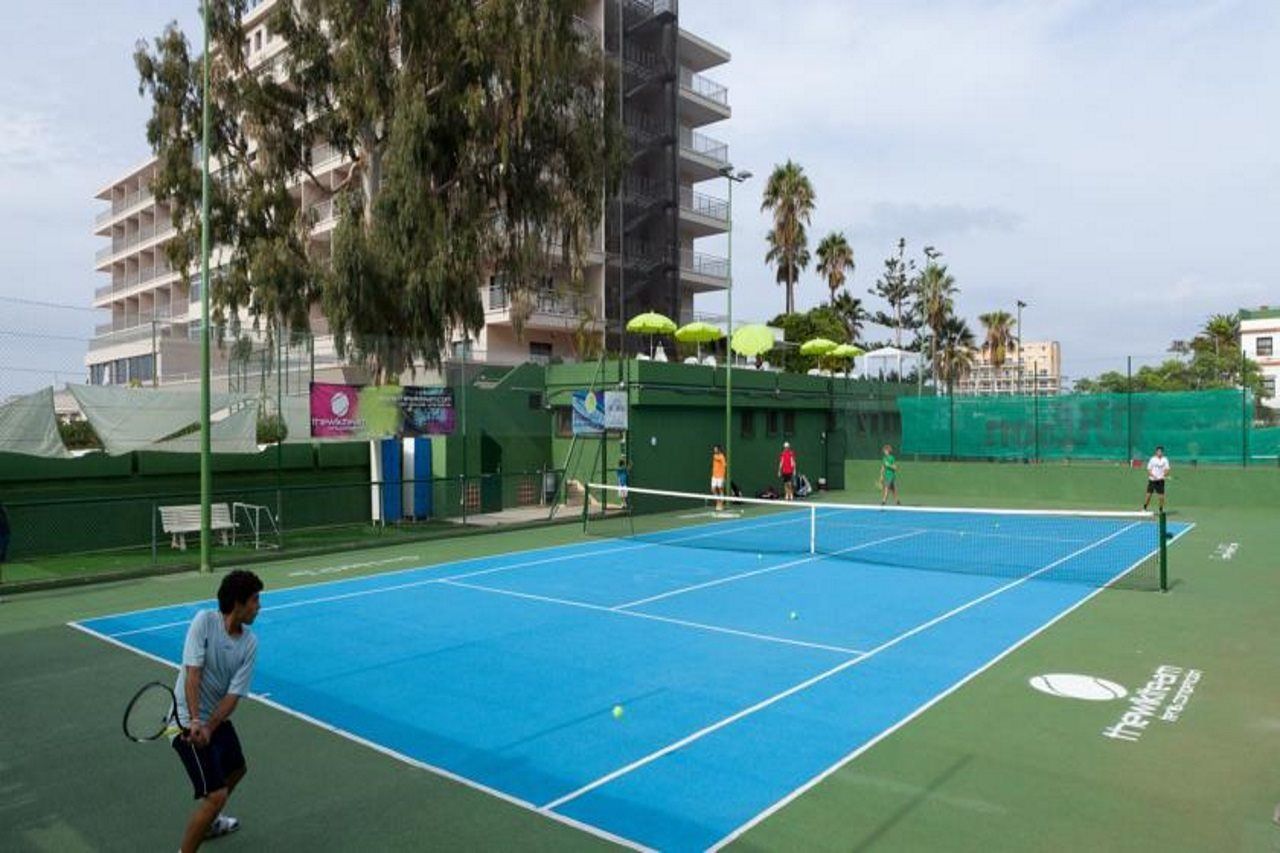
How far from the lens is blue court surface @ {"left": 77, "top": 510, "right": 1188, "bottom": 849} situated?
6.39 metres

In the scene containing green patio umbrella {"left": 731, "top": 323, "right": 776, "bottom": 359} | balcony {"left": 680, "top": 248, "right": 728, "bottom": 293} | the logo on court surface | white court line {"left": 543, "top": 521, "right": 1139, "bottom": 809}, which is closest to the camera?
white court line {"left": 543, "top": 521, "right": 1139, "bottom": 809}

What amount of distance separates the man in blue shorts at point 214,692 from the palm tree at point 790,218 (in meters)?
54.4

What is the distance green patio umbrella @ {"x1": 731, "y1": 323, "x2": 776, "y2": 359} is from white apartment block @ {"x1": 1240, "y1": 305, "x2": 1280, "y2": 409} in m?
60.5

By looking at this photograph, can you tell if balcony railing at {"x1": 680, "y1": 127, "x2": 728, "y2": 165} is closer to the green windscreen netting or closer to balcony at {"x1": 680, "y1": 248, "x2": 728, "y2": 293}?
balcony at {"x1": 680, "y1": 248, "x2": 728, "y2": 293}

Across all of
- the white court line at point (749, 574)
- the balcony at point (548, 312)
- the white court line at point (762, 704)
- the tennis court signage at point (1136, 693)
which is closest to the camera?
the white court line at point (762, 704)

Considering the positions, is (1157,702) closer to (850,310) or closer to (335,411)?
(335,411)

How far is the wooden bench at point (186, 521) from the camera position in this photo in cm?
1730

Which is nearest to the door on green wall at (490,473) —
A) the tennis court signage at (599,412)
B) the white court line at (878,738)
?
the tennis court signage at (599,412)

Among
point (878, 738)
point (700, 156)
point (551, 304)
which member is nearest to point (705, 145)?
point (700, 156)

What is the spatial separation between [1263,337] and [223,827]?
88676 millimetres

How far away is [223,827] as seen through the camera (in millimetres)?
5516

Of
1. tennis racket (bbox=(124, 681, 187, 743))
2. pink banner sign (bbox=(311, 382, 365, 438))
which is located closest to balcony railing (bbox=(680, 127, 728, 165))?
pink banner sign (bbox=(311, 382, 365, 438))

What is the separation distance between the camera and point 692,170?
51.5 m

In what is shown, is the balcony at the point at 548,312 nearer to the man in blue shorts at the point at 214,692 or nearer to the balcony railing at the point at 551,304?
the balcony railing at the point at 551,304
